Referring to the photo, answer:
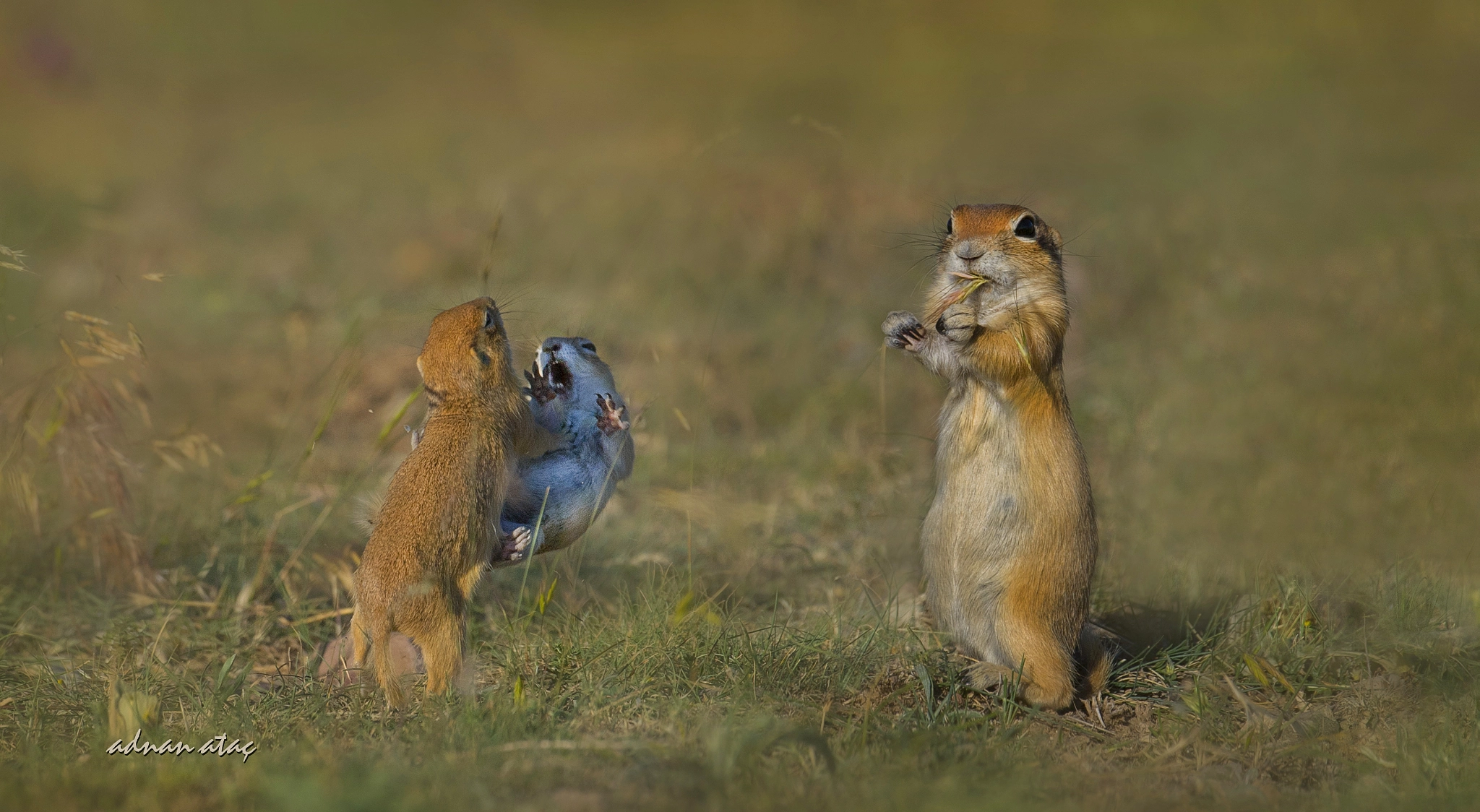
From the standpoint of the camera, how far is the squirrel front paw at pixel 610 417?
4.11 metres

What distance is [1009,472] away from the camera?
3996 millimetres

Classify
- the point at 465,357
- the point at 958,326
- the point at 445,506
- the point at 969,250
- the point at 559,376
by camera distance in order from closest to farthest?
1. the point at 445,506
2. the point at 465,357
3. the point at 958,326
4. the point at 969,250
5. the point at 559,376

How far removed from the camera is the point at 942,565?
4129 millimetres

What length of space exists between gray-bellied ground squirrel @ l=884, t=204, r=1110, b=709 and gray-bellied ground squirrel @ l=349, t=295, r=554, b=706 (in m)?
1.27

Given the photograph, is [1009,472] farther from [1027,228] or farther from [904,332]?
[1027,228]

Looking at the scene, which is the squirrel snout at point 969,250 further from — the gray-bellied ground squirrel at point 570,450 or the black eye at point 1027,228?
the gray-bellied ground squirrel at point 570,450

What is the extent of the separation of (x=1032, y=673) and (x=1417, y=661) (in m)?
1.47

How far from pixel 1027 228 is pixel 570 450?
167cm

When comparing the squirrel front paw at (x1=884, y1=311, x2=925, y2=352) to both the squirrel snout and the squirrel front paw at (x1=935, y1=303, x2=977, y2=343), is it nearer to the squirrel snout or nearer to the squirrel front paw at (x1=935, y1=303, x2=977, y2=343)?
the squirrel front paw at (x1=935, y1=303, x2=977, y2=343)

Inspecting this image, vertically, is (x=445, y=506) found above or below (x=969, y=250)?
below

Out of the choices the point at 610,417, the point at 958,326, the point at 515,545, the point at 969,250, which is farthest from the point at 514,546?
the point at 969,250

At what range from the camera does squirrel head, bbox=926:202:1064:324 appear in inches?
161

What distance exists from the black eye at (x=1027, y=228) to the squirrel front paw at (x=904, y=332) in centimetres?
45

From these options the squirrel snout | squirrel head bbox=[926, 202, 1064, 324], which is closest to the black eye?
squirrel head bbox=[926, 202, 1064, 324]
